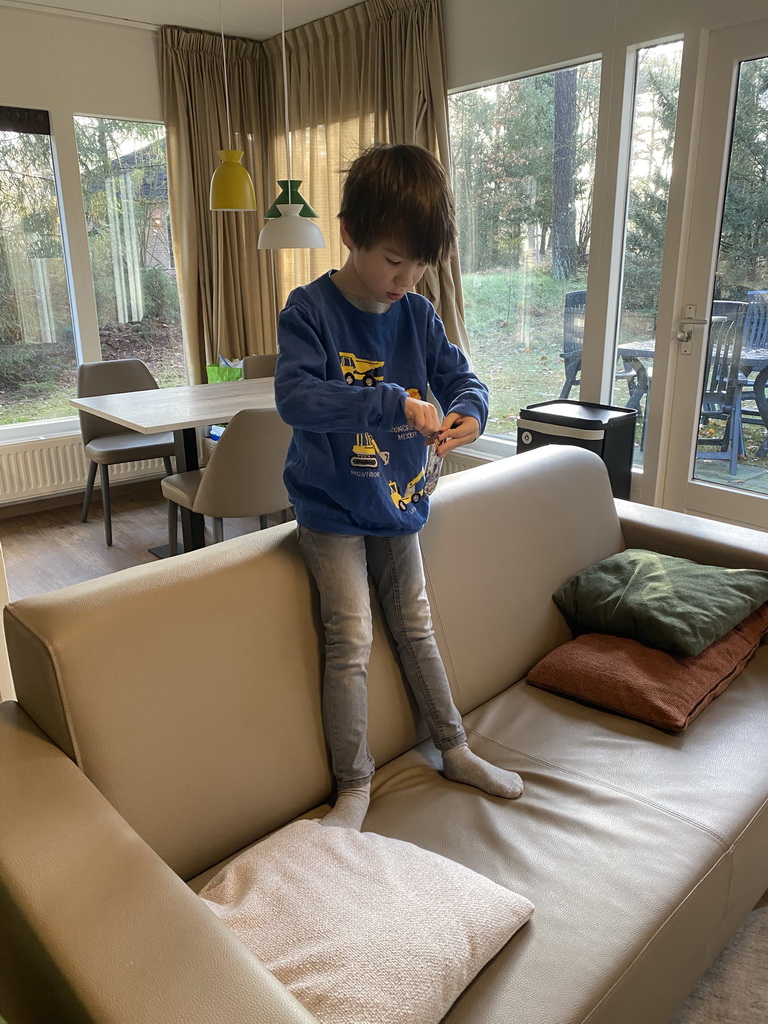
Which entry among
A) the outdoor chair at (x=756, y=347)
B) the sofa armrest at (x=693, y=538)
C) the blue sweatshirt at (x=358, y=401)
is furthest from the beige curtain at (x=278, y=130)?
the blue sweatshirt at (x=358, y=401)

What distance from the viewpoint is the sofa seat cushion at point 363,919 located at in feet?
2.84

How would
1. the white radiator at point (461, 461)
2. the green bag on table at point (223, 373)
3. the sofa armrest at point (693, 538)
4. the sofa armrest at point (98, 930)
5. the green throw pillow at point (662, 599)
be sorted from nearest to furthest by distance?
the sofa armrest at point (98, 930) → the green throw pillow at point (662, 599) → the sofa armrest at point (693, 538) → the white radiator at point (461, 461) → the green bag on table at point (223, 373)

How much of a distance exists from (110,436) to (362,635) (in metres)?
3.06

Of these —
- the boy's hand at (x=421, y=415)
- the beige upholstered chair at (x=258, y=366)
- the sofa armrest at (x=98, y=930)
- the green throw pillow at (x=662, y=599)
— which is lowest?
the green throw pillow at (x=662, y=599)

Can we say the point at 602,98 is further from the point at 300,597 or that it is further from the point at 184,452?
the point at 300,597

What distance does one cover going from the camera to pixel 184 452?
336cm

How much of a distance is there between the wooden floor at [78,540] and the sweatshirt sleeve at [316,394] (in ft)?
7.71

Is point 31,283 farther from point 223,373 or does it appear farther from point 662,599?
point 662,599

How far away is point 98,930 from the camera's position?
0.80 metres

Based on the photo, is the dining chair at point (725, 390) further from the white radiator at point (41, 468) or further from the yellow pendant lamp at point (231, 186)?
the white radiator at point (41, 468)

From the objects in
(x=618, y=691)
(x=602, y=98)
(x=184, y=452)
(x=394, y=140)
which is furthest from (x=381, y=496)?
(x=394, y=140)

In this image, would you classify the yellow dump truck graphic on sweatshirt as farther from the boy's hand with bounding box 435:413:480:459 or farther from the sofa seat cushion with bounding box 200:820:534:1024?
the sofa seat cushion with bounding box 200:820:534:1024

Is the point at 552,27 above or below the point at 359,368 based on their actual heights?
above

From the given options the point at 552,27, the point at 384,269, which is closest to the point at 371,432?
the point at 384,269
